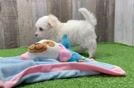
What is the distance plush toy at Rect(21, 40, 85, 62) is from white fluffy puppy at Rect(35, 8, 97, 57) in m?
0.66

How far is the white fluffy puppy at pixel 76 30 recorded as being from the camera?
2.10 metres

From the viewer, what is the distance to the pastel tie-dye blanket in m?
1.15

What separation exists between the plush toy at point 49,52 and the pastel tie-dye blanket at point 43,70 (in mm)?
30

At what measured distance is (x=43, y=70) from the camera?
1.22 metres

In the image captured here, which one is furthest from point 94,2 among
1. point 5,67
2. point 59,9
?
point 5,67

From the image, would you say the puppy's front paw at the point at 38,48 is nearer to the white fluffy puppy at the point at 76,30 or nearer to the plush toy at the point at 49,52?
the plush toy at the point at 49,52

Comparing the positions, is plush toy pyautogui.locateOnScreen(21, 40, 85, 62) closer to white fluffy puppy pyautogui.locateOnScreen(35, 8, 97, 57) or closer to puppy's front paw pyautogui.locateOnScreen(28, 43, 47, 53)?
puppy's front paw pyautogui.locateOnScreen(28, 43, 47, 53)

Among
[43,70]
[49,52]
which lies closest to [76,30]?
[49,52]

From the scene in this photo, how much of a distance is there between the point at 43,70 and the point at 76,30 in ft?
3.04

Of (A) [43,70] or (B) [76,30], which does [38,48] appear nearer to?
(A) [43,70]

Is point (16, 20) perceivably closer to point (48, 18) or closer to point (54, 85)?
point (48, 18)

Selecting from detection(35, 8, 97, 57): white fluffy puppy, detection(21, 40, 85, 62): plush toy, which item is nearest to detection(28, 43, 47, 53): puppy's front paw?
detection(21, 40, 85, 62): plush toy

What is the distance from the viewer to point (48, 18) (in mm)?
2219

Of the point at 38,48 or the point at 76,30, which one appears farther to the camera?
the point at 76,30
